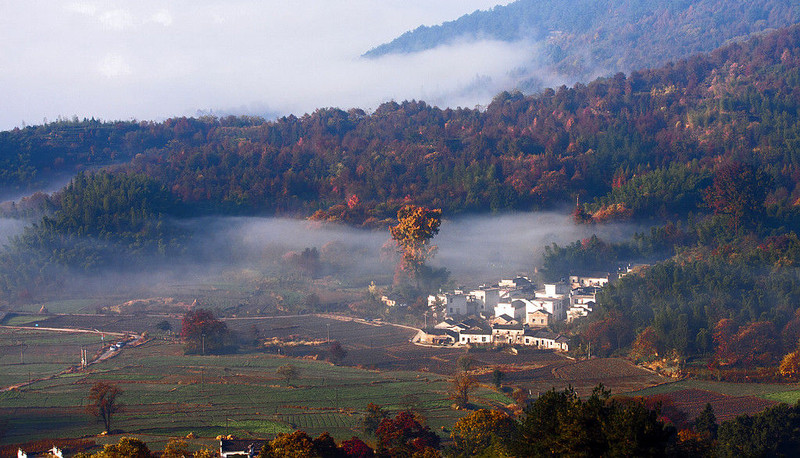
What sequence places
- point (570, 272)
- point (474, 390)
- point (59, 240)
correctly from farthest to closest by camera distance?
point (59, 240) < point (570, 272) < point (474, 390)

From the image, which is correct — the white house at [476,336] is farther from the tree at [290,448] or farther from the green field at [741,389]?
the tree at [290,448]

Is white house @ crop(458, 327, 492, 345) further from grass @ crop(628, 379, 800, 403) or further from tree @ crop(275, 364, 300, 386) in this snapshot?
tree @ crop(275, 364, 300, 386)

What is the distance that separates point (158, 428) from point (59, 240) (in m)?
28.1

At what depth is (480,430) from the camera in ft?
A: 57.8

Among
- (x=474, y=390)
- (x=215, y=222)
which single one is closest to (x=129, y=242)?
(x=215, y=222)

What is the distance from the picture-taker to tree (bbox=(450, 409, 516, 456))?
17375mm

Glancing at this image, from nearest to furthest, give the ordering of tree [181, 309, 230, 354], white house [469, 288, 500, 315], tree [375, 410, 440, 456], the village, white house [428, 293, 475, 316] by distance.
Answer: tree [375, 410, 440, 456], tree [181, 309, 230, 354], the village, white house [428, 293, 475, 316], white house [469, 288, 500, 315]

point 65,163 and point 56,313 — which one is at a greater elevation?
point 65,163

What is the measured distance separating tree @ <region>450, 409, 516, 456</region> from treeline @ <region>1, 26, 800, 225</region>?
2894cm

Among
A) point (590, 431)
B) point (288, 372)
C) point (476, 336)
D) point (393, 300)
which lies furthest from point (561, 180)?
point (590, 431)

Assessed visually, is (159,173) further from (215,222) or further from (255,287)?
(255,287)

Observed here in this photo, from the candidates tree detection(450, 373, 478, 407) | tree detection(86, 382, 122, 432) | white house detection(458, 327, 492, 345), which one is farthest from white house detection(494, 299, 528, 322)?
tree detection(86, 382, 122, 432)

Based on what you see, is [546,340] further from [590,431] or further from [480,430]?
[590,431]

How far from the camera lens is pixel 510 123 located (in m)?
72.4
